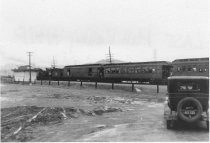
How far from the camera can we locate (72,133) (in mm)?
12203

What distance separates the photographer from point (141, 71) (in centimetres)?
3562

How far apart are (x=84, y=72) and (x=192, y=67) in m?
20.9

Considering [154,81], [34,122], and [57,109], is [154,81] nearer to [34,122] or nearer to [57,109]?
[57,109]

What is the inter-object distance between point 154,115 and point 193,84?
16.1ft

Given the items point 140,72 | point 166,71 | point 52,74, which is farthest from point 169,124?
point 52,74

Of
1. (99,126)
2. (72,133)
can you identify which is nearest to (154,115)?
(99,126)

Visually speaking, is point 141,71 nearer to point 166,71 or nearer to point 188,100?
point 166,71

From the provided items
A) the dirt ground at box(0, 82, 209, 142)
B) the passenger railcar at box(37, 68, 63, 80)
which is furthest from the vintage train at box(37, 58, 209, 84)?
the dirt ground at box(0, 82, 209, 142)

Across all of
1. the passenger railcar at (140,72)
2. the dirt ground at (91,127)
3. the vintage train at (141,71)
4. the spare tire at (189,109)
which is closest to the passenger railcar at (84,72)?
the vintage train at (141,71)

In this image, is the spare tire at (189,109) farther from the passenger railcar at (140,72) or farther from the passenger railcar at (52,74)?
the passenger railcar at (52,74)

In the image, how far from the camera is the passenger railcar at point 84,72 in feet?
142

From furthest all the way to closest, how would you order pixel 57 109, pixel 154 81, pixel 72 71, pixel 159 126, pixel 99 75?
1. pixel 72 71
2. pixel 99 75
3. pixel 154 81
4. pixel 57 109
5. pixel 159 126

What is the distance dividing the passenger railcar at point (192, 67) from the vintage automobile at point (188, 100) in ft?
55.4

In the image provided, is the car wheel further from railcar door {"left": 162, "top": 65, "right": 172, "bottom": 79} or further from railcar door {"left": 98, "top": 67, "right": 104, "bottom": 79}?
railcar door {"left": 98, "top": 67, "right": 104, "bottom": 79}
